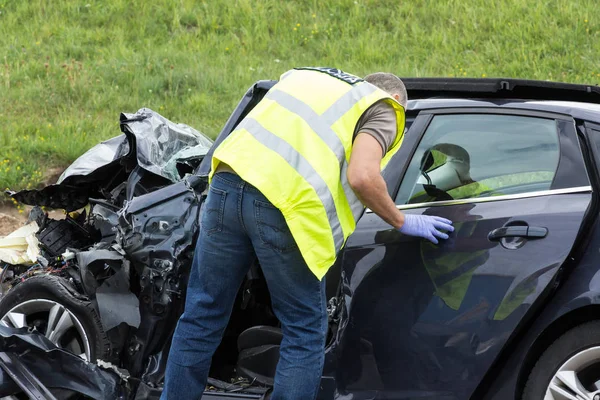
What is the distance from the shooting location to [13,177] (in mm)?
7348

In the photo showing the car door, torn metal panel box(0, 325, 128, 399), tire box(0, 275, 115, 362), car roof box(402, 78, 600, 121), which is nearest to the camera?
the car door

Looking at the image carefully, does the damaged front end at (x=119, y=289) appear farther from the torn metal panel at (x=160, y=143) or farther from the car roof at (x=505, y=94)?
the car roof at (x=505, y=94)

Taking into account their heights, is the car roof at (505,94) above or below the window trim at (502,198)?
above

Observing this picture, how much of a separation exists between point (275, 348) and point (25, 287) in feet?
4.22

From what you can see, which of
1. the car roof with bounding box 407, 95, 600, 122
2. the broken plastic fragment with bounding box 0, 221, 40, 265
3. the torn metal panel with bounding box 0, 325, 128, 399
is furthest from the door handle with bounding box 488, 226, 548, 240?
the broken plastic fragment with bounding box 0, 221, 40, 265

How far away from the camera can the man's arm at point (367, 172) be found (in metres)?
2.99

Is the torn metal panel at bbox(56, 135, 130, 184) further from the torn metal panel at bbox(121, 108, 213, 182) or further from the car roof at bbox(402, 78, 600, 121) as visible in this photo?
the car roof at bbox(402, 78, 600, 121)

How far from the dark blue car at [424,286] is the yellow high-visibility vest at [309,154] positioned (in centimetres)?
39

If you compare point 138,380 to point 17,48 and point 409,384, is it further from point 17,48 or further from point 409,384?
point 17,48

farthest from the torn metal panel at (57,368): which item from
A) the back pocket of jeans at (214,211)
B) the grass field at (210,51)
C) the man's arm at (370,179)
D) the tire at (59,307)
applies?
the grass field at (210,51)

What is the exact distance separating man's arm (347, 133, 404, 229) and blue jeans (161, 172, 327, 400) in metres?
0.30

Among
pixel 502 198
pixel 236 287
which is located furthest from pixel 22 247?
pixel 502 198

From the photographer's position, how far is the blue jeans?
307 cm

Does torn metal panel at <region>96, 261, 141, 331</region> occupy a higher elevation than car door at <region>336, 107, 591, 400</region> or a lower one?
lower
